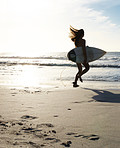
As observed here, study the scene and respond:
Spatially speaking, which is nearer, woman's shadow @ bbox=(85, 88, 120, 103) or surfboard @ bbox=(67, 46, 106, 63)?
woman's shadow @ bbox=(85, 88, 120, 103)

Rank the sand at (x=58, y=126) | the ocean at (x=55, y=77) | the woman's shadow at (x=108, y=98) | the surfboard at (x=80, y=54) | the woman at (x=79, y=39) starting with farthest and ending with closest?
the ocean at (x=55, y=77) → the surfboard at (x=80, y=54) → the woman at (x=79, y=39) → the woman's shadow at (x=108, y=98) → the sand at (x=58, y=126)

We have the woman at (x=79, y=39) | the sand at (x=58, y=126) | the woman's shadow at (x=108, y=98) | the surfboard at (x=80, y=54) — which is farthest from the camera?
the surfboard at (x=80, y=54)

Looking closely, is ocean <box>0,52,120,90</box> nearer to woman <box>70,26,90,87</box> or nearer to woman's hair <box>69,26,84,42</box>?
woman <box>70,26,90,87</box>

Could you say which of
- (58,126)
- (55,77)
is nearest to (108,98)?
(58,126)

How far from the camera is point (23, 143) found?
2.03m

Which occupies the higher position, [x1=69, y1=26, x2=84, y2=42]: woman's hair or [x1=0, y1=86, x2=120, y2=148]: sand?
[x1=69, y1=26, x2=84, y2=42]: woman's hair

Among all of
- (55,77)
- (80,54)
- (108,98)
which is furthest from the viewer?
(55,77)

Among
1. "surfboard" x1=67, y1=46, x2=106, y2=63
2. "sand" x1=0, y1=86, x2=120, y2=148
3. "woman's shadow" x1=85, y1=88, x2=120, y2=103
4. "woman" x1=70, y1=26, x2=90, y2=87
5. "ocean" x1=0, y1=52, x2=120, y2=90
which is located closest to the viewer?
"sand" x1=0, y1=86, x2=120, y2=148

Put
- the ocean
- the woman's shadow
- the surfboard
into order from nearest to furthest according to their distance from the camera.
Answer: the woman's shadow → the surfboard → the ocean

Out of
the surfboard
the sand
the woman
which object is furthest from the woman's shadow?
the surfboard

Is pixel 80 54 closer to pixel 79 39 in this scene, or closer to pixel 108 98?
pixel 79 39

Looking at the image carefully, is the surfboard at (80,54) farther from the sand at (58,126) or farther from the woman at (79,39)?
the sand at (58,126)

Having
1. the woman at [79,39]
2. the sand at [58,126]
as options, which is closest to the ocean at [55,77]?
the woman at [79,39]

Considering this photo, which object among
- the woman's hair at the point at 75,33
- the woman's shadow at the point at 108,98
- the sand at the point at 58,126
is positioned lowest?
the sand at the point at 58,126
